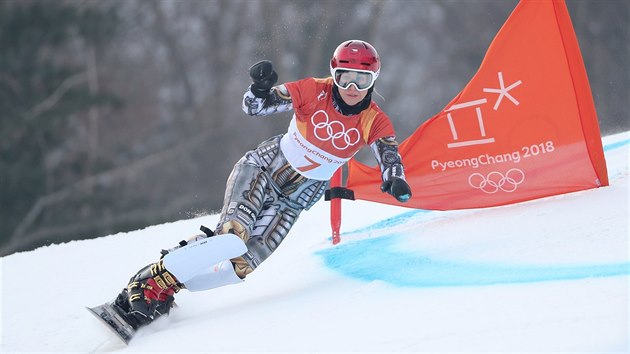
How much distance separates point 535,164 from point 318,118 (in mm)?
1238

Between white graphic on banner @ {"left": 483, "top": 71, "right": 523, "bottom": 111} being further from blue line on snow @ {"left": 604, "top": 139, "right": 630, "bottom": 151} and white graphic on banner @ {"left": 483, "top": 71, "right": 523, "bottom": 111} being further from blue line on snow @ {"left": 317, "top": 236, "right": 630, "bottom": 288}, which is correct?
blue line on snow @ {"left": 604, "top": 139, "right": 630, "bottom": 151}

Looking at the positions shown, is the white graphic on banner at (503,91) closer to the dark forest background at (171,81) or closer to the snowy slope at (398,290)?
the snowy slope at (398,290)

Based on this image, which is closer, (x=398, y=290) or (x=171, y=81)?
(x=398, y=290)

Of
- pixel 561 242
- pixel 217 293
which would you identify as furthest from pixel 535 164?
pixel 217 293

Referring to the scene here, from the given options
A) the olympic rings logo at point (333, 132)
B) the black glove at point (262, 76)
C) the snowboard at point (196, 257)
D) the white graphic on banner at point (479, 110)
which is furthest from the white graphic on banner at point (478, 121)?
the snowboard at point (196, 257)

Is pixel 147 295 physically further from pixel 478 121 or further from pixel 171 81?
pixel 171 81

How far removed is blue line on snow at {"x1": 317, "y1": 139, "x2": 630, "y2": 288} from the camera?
11.5 feet

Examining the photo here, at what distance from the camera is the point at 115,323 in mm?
3893

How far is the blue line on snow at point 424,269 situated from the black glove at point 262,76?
0.93 m

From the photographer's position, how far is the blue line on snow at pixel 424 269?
11.5ft

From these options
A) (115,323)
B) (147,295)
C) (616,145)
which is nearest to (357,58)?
(147,295)

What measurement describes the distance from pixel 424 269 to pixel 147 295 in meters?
Answer: 1.20

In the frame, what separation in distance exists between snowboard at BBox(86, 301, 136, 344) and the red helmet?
142 centimetres

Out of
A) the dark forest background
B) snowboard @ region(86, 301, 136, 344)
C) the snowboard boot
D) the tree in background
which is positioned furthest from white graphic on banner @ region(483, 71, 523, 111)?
the tree in background
